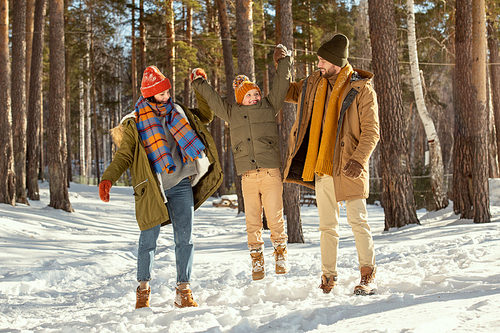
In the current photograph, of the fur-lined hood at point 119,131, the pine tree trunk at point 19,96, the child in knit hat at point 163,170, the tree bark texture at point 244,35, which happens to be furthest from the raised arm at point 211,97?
the pine tree trunk at point 19,96

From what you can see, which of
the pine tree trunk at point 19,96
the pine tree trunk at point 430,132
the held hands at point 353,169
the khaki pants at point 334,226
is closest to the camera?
the held hands at point 353,169

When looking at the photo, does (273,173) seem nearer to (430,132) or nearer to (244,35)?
(244,35)

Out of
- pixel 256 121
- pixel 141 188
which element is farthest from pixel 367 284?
pixel 141 188

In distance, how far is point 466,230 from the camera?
775 centimetres

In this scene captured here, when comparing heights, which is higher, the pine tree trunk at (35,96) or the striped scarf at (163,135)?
the pine tree trunk at (35,96)

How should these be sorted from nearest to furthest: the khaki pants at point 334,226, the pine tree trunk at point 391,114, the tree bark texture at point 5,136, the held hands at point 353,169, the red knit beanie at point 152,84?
1. the held hands at point 353,169
2. the khaki pants at point 334,226
3. the red knit beanie at point 152,84
4. the pine tree trunk at point 391,114
5. the tree bark texture at point 5,136

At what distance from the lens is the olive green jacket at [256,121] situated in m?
4.32

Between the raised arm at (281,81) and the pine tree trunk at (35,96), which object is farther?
the pine tree trunk at (35,96)

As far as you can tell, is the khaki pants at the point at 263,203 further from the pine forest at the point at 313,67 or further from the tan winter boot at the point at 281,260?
the pine forest at the point at 313,67

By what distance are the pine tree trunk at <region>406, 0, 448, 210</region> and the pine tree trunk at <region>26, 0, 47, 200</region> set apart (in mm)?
12623

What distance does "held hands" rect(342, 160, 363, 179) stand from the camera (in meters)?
3.65

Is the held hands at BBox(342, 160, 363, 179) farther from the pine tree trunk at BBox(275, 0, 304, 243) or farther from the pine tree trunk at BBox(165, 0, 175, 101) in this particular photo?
the pine tree trunk at BBox(165, 0, 175, 101)

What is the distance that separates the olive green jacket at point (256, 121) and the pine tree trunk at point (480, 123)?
6.84 meters

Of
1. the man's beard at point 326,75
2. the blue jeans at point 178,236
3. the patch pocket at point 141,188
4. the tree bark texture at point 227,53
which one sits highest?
the tree bark texture at point 227,53
